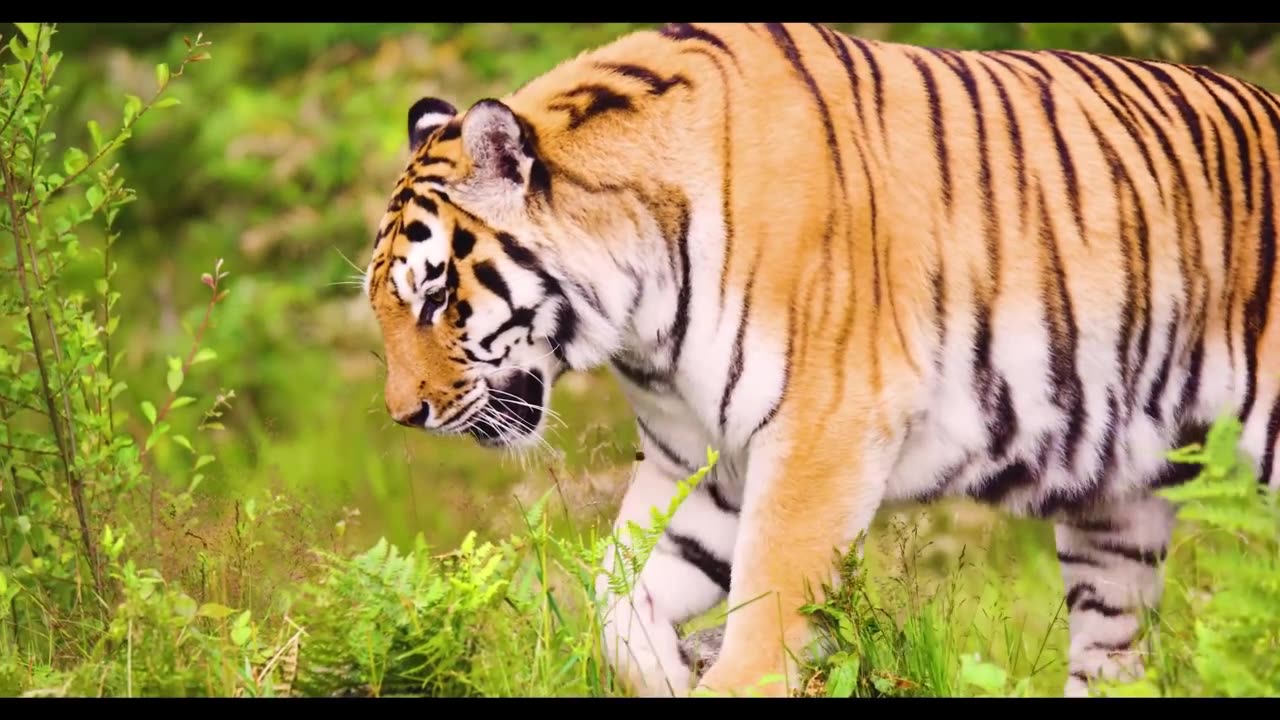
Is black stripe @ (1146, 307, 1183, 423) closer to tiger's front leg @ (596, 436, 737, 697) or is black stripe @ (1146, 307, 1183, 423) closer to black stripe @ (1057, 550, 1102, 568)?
black stripe @ (1057, 550, 1102, 568)

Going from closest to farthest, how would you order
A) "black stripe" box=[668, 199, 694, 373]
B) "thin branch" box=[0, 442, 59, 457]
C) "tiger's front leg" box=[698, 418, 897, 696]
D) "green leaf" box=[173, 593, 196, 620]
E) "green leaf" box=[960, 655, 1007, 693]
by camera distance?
1. "green leaf" box=[960, 655, 1007, 693]
2. "green leaf" box=[173, 593, 196, 620]
3. "tiger's front leg" box=[698, 418, 897, 696]
4. "black stripe" box=[668, 199, 694, 373]
5. "thin branch" box=[0, 442, 59, 457]

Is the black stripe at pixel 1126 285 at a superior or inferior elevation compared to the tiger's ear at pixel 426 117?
inferior

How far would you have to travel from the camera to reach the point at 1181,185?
378cm

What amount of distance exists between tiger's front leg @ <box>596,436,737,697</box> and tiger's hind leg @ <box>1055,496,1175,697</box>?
0.94 metres

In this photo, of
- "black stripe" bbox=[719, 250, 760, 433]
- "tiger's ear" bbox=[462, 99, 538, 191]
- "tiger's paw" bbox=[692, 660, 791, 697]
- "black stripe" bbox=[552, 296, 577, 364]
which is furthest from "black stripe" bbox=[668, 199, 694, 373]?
"tiger's paw" bbox=[692, 660, 791, 697]

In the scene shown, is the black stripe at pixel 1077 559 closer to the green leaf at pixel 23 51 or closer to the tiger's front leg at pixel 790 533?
the tiger's front leg at pixel 790 533

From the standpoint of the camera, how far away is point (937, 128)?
3605 mm

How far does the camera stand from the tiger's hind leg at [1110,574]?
407 cm

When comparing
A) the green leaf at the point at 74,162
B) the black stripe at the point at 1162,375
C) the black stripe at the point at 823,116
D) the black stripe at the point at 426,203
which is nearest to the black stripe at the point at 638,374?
the black stripe at the point at 823,116

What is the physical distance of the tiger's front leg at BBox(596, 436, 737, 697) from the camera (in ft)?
11.9
